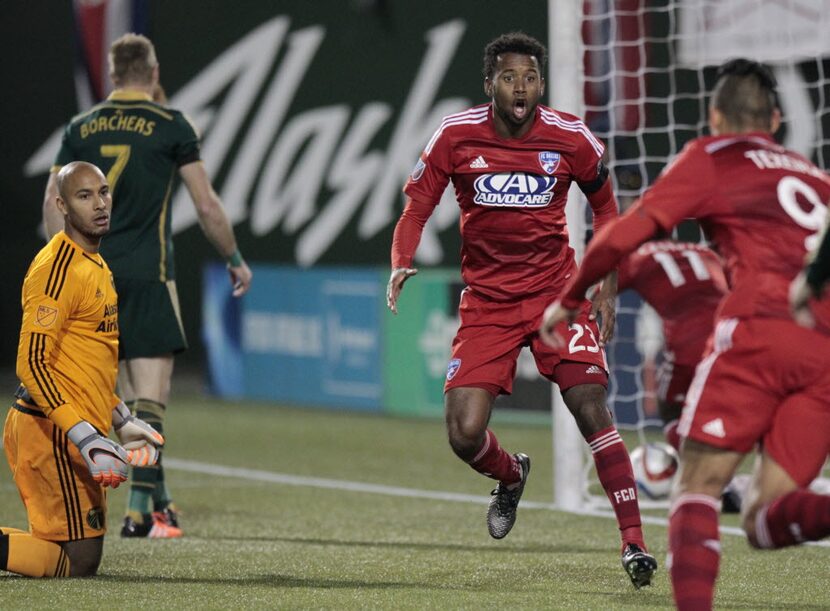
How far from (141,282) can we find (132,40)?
1.06 metres

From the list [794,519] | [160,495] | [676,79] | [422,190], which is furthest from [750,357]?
[676,79]

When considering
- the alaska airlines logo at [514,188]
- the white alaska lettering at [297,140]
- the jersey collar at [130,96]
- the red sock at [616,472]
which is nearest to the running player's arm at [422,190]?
the alaska airlines logo at [514,188]

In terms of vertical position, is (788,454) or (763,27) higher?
(788,454)

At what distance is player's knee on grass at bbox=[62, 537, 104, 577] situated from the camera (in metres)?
5.45

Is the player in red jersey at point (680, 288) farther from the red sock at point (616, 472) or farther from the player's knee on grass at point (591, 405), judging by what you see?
the red sock at point (616, 472)

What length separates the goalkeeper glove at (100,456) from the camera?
4.96m

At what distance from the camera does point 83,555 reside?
5.48m

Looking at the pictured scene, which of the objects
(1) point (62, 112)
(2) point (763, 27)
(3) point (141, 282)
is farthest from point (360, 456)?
(1) point (62, 112)

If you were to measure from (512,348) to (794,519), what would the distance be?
6.36 ft

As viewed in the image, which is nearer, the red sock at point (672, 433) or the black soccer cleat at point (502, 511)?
the black soccer cleat at point (502, 511)

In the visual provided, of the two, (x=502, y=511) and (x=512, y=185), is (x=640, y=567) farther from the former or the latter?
(x=512, y=185)

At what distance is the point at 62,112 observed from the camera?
659 inches

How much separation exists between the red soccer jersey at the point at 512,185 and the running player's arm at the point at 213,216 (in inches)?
53.8

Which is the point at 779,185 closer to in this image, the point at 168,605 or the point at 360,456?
the point at 168,605
